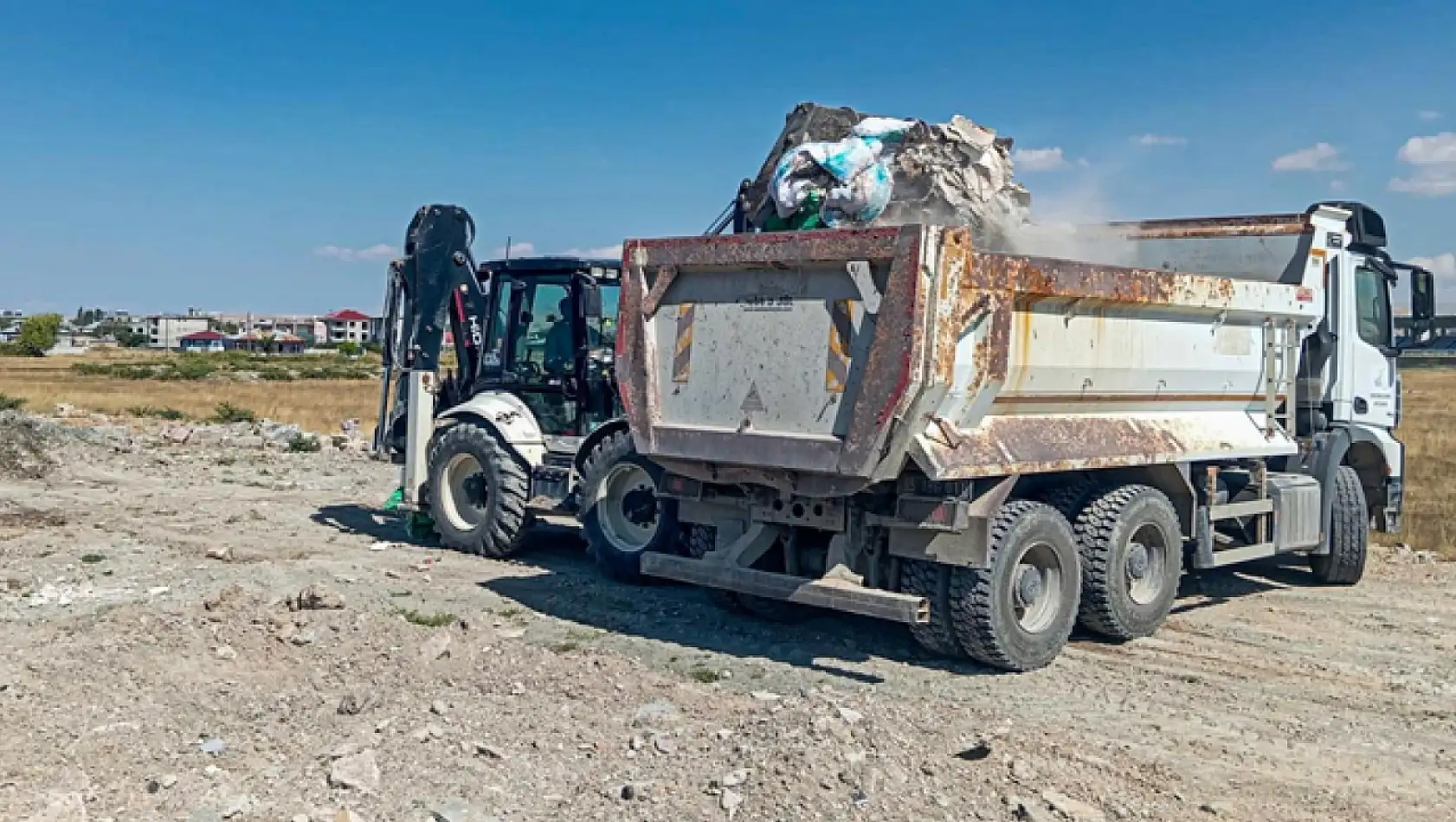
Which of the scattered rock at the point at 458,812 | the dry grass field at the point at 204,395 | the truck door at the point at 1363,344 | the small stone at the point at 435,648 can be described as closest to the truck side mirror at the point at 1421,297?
the truck door at the point at 1363,344

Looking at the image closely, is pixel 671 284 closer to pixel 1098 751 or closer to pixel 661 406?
pixel 661 406

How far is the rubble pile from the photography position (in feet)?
28.5

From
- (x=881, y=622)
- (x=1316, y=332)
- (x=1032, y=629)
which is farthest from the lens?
(x=1316, y=332)

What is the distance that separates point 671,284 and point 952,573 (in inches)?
91.4

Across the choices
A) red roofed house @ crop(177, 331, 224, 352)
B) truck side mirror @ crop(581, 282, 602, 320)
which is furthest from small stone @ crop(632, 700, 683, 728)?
red roofed house @ crop(177, 331, 224, 352)

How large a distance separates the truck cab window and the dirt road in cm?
200

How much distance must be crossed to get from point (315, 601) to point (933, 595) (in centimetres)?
375

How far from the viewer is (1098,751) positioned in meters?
5.80

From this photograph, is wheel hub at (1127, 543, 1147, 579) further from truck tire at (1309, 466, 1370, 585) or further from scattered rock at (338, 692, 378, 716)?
scattered rock at (338, 692, 378, 716)

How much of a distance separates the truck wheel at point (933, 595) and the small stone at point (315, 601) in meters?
3.48

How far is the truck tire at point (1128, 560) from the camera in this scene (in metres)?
7.78

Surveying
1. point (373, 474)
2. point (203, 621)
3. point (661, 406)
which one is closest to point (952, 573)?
point (661, 406)

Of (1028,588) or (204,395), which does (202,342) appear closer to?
(204,395)

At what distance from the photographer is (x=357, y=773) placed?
514cm
